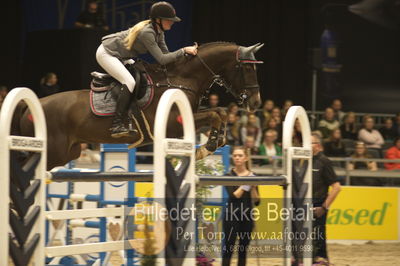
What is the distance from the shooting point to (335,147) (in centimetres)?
1066

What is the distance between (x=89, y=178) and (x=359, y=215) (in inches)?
243

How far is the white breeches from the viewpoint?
18.8 feet

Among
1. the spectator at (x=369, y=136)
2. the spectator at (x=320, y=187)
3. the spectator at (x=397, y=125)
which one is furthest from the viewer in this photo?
the spectator at (x=397, y=125)

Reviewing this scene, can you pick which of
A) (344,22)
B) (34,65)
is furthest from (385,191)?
(34,65)

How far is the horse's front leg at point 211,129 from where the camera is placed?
5629 millimetres

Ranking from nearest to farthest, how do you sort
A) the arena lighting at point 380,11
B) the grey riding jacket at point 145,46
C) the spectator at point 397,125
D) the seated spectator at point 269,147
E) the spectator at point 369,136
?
the grey riding jacket at point 145,46, the seated spectator at point 269,147, the spectator at point 369,136, the spectator at point 397,125, the arena lighting at point 380,11

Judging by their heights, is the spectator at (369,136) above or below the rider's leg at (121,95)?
below

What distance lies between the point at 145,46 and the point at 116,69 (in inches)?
13.1

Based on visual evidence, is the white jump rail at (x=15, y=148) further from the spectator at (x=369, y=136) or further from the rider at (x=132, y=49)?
the spectator at (x=369, y=136)

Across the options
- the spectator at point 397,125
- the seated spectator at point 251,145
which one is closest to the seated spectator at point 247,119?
the seated spectator at point 251,145

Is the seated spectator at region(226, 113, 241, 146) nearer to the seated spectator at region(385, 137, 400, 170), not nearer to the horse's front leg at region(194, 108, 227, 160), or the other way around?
the seated spectator at region(385, 137, 400, 170)

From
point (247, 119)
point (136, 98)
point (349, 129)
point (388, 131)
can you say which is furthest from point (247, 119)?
point (136, 98)

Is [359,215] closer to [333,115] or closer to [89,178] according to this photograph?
[333,115]

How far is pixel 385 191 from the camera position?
10016 mm
